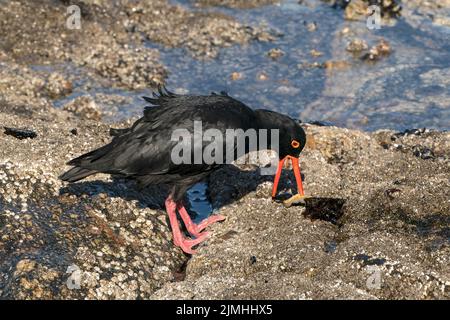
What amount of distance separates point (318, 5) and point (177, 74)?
4.29 metres

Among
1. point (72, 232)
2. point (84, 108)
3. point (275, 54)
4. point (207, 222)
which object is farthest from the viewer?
→ point (275, 54)

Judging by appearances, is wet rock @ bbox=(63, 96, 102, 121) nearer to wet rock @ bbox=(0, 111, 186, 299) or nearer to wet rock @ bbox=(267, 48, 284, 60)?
wet rock @ bbox=(0, 111, 186, 299)

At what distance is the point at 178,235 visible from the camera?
758 centimetres

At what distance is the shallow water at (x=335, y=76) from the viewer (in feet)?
37.4

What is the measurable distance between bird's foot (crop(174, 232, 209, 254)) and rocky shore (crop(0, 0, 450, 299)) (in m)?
0.10

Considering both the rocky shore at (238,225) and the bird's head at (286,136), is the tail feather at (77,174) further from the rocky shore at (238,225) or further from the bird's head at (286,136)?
the bird's head at (286,136)

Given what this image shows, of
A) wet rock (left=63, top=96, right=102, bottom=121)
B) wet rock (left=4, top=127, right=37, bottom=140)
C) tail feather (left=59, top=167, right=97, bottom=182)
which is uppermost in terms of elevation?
tail feather (left=59, top=167, right=97, bottom=182)

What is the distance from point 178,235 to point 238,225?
70 cm

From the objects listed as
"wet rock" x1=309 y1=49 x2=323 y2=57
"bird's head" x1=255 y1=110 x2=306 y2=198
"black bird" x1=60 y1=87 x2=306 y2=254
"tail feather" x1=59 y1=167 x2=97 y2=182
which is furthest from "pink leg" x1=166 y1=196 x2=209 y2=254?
"wet rock" x1=309 y1=49 x2=323 y2=57

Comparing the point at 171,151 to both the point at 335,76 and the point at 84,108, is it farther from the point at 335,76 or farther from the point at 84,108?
the point at 335,76

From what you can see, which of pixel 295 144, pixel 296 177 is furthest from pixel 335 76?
pixel 296 177

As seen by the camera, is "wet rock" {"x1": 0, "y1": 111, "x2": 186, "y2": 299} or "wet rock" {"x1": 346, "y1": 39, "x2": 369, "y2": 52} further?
"wet rock" {"x1": 346, "y1": 39, "x2": 369, "y2": 52}

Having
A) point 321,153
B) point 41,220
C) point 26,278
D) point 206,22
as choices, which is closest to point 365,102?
point 321,153

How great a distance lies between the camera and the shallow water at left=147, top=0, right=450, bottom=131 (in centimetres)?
1139
